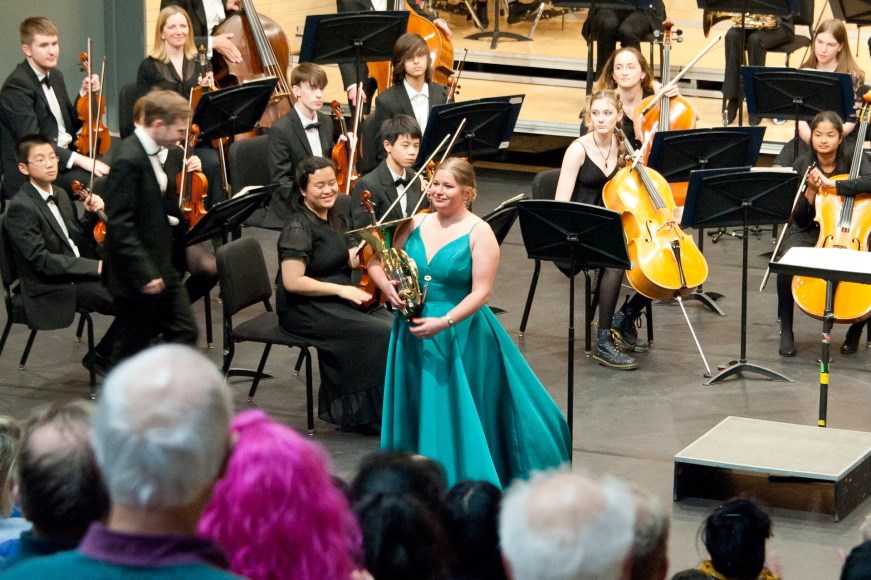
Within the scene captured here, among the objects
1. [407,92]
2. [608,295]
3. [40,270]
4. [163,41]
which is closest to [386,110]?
[407,92]

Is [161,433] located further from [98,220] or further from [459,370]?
[98,220]

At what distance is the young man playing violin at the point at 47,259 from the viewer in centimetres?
580

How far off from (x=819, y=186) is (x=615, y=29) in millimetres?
3546

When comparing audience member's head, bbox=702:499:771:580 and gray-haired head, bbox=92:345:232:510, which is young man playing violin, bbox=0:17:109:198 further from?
gray-haired head, bbox=92:345:232:510

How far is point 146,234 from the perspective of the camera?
4.82 metres

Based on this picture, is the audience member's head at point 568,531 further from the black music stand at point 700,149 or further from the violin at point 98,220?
the black music stand at point 700,149

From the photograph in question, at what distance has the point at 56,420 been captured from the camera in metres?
2.29

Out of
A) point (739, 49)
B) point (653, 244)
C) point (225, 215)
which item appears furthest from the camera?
point (739, 49)

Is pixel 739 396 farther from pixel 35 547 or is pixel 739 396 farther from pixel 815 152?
pixel 35 547

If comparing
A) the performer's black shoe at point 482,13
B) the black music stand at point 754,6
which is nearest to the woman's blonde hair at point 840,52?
the black music stand at point 754,6

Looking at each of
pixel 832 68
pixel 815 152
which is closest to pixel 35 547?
pixel 815 152

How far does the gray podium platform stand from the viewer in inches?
191

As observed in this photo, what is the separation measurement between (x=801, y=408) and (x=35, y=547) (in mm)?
4495

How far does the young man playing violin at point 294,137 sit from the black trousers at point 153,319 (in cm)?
209
